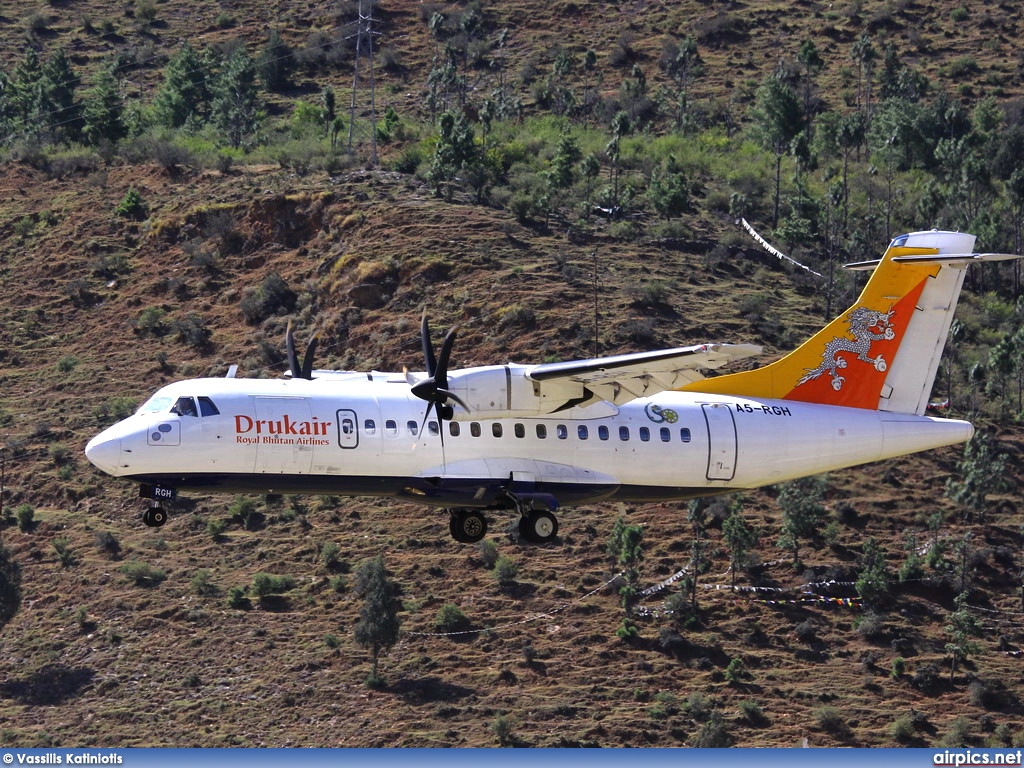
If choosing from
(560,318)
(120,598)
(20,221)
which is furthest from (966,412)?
(20,221)

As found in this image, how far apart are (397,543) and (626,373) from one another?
25207 mm

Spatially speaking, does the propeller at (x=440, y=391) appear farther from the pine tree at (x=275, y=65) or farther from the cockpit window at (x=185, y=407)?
the pine tree at (x=275, y=65)

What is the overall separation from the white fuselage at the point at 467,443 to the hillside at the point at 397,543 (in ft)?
53.5

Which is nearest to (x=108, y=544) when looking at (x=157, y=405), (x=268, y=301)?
(x=268, y=301)

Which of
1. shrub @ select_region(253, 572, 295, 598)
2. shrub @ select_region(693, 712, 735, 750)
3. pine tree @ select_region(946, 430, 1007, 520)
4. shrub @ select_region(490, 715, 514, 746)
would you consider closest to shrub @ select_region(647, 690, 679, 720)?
shrub @ select_region(693, 712, 735, 750)

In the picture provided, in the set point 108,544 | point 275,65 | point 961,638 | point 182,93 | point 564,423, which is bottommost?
point 961,638

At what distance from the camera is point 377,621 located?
1941 inches

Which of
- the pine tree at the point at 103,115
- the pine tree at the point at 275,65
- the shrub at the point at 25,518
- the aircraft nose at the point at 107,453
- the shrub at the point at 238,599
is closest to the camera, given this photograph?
the aircraft nose at the point at 107,453

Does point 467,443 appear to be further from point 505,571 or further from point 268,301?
point 268,301

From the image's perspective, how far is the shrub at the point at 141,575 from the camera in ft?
172

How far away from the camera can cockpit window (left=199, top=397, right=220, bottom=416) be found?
2941 cm

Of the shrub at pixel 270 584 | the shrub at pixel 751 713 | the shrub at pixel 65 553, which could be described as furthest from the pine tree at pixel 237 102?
the shrub at pixel 751 713

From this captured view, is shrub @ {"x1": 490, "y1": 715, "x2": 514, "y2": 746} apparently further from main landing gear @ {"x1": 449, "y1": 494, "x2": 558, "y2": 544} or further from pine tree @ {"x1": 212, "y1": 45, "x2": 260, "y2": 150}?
pine tree @ {"x1": 212, "y1": 45, "x2": 260, "y2": 150}

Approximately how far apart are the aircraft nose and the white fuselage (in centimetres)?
3
